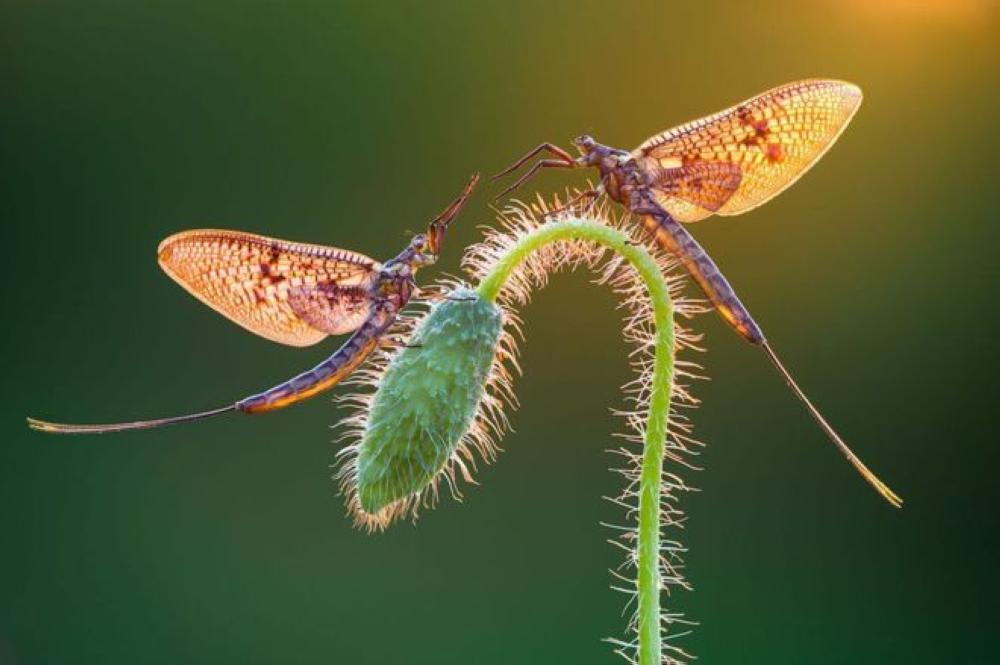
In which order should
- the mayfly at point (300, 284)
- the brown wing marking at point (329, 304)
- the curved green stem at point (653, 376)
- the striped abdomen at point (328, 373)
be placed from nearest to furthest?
1. the curved green stem at point (653, 376)
2. the striped abdomen at point (328, 373)
3. the mayfly at point (300, 284)
4. the brown wing marking at point (329, 304)

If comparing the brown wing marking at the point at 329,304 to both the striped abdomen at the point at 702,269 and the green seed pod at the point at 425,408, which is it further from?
the striped abdomen at the point at 702,269

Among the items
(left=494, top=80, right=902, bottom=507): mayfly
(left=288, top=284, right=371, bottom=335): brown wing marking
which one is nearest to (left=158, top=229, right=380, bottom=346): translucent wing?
(left=288, top=284, right=371, bottom=335): brown wing marking

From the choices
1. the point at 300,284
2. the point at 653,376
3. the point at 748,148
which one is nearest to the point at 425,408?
the point at 653,376

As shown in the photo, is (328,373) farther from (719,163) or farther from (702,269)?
(719,163)

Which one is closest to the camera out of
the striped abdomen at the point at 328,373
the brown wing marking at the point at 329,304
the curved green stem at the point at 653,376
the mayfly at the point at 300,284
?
the curved green stem at the point at 653,376

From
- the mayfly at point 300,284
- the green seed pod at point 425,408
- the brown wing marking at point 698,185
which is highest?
the brown wing marking at point 698,185

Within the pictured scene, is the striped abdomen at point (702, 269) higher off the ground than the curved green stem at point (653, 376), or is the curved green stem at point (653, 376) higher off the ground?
the striped abdomen at point (702, 269)

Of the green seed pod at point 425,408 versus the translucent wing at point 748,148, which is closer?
the green seed pod at point 425,408

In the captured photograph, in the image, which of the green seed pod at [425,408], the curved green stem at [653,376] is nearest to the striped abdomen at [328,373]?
the green seed pod at [425,408]
